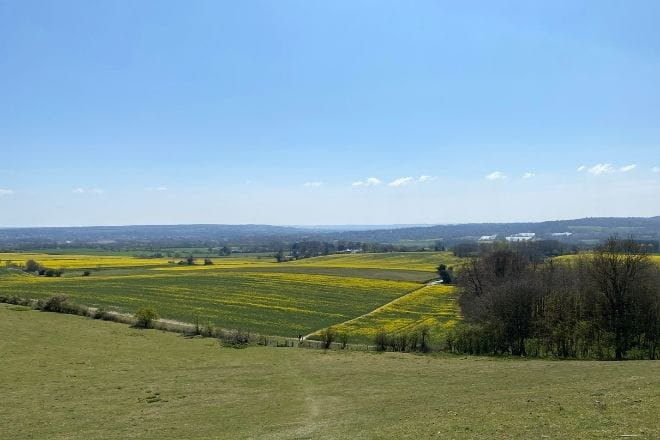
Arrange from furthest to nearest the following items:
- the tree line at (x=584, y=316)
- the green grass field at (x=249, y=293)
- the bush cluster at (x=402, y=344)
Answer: the green grass field at (x=249, y=293) < the bush cluster at (x=402, y=344) < the tree line at (x=584, y=316)

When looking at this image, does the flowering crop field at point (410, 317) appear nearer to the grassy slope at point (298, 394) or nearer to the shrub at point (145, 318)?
the grassy slope at point (298, 394)

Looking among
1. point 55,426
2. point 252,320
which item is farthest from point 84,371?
point 252,320

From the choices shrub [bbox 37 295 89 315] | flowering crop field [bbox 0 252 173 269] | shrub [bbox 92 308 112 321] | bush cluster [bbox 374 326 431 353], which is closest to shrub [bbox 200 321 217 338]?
shrub [bbox 92 308 112 321]

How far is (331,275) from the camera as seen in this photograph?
115938 millimetres

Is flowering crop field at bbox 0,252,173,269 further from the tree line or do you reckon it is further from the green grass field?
the tree line

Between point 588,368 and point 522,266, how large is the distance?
3620cm

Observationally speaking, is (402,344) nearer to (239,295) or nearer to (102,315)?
(102,315)

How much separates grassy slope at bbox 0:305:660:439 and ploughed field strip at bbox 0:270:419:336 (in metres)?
18.9

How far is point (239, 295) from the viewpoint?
8550 centimetres

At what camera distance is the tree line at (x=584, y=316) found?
44.1 m

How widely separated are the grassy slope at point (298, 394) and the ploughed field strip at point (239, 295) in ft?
62.1

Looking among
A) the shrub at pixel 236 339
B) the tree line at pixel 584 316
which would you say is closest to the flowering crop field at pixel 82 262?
the shrub at pixel 236 339

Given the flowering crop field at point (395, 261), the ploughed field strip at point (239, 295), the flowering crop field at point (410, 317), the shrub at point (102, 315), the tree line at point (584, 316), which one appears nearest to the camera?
the tree line at point (584, 316)

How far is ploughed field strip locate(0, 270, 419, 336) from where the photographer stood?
6569 cm
